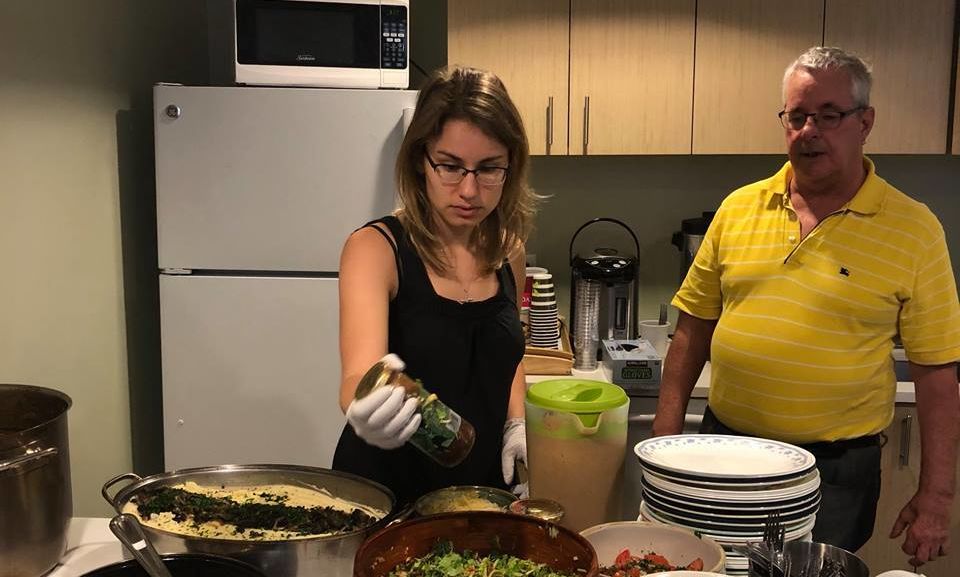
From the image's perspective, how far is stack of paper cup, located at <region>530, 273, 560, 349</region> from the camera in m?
2.83

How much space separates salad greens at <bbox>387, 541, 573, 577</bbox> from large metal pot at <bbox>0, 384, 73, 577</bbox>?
0.50 metres

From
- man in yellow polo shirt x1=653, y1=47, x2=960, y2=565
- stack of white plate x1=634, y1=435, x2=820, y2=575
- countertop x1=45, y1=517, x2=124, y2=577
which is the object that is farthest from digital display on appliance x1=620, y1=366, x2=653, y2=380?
countertop x1=45, y1=517, x2=124, y2=577

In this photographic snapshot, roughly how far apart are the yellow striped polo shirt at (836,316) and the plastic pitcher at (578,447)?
2.57ft

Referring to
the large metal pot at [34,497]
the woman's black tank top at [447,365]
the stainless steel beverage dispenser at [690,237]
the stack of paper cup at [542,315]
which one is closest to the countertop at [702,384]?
the stack of paper cup at [542,315]

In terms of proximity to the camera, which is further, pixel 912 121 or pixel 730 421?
pixel 912 121

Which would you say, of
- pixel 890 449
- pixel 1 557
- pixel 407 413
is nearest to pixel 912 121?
pixel 890 449

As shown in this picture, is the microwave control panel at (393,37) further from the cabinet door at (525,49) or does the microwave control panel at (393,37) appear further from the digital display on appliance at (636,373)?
the digital display on appliance at (636,373)

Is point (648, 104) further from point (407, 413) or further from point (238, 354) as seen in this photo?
point (407, 413)

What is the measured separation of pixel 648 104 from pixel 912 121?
84 cm

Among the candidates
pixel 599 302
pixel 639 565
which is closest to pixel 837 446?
pixel 639 565

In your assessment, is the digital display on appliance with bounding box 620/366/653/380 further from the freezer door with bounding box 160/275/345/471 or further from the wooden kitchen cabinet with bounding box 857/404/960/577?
the freezer door with bounding box 160/275/345/471

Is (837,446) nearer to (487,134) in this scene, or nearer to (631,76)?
(487,134)

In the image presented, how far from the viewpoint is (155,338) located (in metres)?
2.81


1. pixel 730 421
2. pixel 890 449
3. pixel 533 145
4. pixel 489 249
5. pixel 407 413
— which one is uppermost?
pixel 533 145
